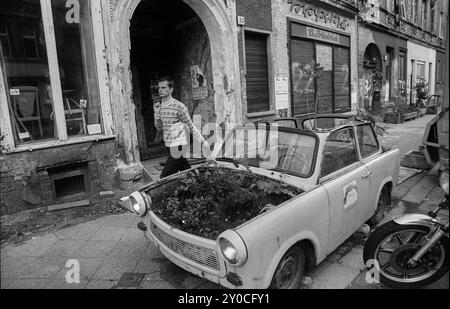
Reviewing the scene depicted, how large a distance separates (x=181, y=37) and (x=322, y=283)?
7245 millimetres

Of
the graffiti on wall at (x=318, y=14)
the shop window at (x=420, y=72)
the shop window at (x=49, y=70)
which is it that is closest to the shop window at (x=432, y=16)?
the shop window at (x=420, y=72)

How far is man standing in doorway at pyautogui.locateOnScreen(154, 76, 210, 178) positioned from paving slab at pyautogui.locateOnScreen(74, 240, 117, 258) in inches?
44.5

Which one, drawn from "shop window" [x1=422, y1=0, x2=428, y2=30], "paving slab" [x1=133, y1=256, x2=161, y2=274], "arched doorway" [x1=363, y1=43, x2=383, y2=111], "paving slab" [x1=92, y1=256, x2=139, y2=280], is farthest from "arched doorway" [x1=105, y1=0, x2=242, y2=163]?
"shop window" [x1=422, y1=0, x2=428, y2=30]

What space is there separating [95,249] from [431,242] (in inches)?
137

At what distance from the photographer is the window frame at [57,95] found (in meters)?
4.71

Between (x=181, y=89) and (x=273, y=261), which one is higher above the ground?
(x=181, y=89)

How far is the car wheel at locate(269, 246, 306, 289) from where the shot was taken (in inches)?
102

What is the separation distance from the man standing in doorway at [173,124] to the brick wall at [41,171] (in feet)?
5.27

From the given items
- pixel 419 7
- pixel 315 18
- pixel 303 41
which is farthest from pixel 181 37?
pixel 419 7

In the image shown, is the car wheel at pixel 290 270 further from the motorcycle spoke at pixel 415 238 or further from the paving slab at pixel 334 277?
the motorcycle spoke at pixel 415 238

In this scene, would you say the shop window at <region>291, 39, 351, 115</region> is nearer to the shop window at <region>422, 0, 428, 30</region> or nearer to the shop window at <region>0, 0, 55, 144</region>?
the shop window at <region>0, 0, 55, 144</region>

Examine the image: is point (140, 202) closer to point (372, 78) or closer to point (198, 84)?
point (198, 84)

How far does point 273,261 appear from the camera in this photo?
2.43 m
